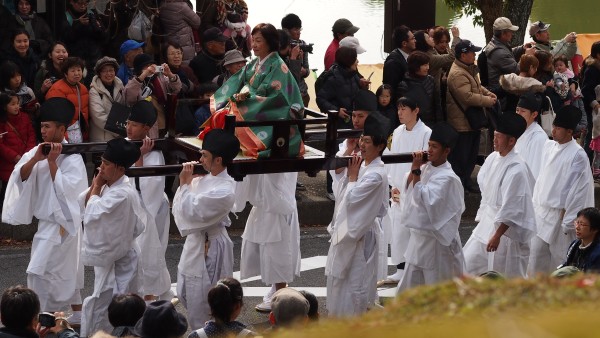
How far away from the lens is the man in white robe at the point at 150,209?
751 centimetres

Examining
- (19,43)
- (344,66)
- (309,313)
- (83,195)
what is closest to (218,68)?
(344,66)

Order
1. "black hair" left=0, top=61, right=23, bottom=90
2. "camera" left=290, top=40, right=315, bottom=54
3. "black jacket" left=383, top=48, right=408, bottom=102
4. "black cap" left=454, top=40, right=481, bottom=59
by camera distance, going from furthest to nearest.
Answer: "camera" left=290, top=40, right=315, bottom=54 → "black jacket" left=383, top=48, right=408, bottom=102 → "black cap" left=454, top=40, right=481, bottom=59 → "black hair" left=0, top=61, right=23, bottom=90

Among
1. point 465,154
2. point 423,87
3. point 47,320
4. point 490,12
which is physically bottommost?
point 47,320

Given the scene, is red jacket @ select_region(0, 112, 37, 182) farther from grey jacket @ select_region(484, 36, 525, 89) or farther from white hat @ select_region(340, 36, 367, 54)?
grey jacket @ select_region(484, 36, 525, 89)

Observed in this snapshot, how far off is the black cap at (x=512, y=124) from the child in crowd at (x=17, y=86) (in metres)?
4.26

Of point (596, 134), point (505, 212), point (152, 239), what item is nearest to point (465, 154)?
point (596, 134)

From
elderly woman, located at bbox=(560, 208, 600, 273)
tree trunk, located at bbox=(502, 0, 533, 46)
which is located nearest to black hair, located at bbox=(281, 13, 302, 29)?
tree trunk, located at bbox=(502, 0, 533, 46)

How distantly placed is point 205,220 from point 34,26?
4.67 meters

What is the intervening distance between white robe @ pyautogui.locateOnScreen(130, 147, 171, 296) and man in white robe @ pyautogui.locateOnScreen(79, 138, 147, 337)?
0.63 m

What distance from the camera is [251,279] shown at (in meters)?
8.84

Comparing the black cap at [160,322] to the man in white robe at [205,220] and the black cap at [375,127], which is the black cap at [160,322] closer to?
the man in white robe at [205,220]

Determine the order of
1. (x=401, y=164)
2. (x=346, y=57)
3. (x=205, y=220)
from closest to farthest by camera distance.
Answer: (x=205, y=220) < (x=401, y=164) < (x=346, y=57)

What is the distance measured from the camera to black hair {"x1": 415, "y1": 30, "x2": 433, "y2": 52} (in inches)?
446

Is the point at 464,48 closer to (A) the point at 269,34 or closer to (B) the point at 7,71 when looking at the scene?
(A) the point at 269,34
